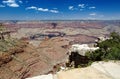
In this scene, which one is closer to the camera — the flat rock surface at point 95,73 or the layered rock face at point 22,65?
the flat rock surface at point 95,73

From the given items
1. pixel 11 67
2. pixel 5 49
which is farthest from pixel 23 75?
pixel 5 49

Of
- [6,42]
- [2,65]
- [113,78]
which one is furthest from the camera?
[6,42]

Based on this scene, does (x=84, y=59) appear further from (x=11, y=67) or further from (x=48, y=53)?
(x=48, y=53)

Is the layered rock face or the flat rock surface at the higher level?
the flat rock surface

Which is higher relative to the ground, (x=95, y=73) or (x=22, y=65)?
(x=95, y=73)

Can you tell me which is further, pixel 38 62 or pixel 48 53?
pixel 48 53

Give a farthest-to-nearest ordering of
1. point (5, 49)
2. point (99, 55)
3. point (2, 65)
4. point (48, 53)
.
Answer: point (48, 53), point (5, 49), point (2, 65), point (99, 55)

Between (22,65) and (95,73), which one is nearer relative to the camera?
(95,73)

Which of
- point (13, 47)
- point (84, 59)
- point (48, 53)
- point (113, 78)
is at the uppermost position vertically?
Answer: point (113, 78)

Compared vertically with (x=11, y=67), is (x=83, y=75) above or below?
above

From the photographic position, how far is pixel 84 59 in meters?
20.6

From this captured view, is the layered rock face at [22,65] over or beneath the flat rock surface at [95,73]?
beneath

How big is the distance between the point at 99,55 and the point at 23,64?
52.0 meters

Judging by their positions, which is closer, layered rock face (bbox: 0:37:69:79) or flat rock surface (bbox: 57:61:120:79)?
flat rock surface (bbox: 57:61:120:79)
